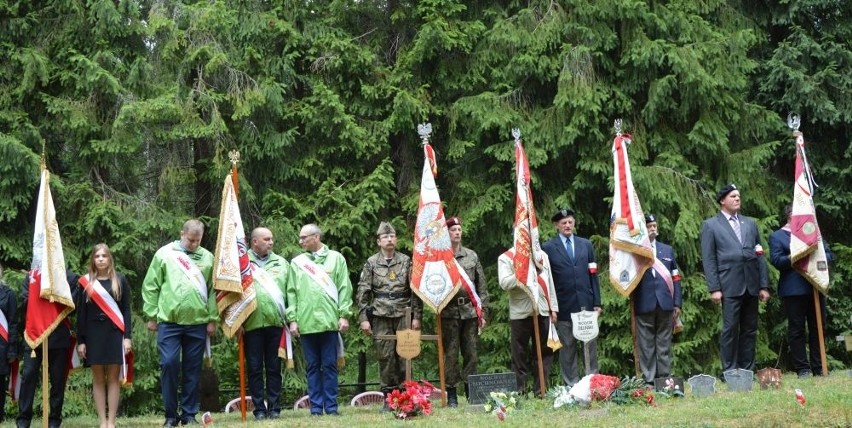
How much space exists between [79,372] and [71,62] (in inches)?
160

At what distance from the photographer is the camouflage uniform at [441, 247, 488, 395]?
395 inches

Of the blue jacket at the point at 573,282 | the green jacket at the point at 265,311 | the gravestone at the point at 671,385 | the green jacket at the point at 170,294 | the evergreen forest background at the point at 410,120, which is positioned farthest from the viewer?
the evergreen forest background at the point at 410,120

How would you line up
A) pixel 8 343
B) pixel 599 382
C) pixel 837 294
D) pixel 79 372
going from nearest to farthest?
pixel 599 382, pixel 8 343, pixel 79 372, pixel 837 294

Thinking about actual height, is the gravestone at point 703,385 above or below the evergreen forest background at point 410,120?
below

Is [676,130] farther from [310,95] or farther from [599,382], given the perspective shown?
[599,382]

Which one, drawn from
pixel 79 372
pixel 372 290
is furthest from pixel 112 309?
pixel 79 372

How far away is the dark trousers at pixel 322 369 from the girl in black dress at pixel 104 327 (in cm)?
167

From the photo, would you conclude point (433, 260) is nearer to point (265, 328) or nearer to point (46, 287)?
point (265, 328)

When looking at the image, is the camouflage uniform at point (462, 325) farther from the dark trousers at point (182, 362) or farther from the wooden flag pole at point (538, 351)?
the dark trousers at point (182, 362)

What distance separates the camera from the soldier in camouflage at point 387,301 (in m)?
9.80

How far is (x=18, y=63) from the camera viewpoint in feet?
44.0

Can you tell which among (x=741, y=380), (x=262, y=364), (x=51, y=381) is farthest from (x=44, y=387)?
(x=741, y=380)

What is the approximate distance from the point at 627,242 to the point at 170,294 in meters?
4.44

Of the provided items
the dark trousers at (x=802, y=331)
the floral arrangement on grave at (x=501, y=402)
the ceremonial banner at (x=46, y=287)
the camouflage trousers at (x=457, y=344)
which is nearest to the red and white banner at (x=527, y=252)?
the camouflage trousers at (x=457, y=344)
